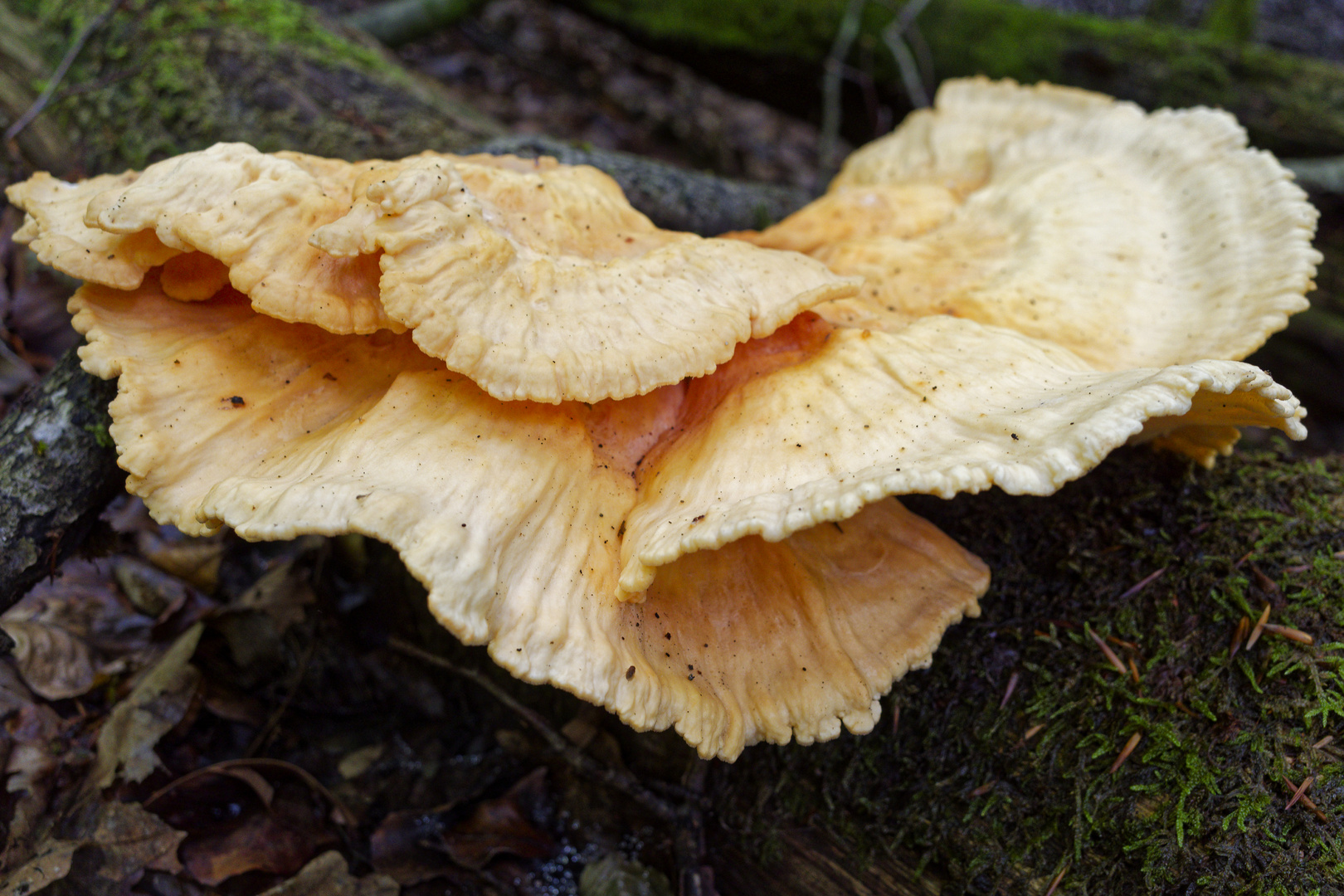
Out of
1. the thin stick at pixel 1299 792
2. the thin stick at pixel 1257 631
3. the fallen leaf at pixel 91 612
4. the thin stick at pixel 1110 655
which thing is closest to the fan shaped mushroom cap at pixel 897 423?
the thin stick at pixel 1257 631

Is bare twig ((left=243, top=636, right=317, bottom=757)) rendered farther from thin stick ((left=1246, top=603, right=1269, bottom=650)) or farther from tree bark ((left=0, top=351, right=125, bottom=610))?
thin stick ((left=1246, top=603, right=1269, bottom=650))

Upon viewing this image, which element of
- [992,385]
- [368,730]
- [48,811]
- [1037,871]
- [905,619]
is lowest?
[368,730]

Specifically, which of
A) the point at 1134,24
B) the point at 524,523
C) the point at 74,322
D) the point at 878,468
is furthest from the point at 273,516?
the point at 1134,24

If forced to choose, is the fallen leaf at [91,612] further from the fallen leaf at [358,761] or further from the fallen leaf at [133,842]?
the fallen leaf at [358,761]

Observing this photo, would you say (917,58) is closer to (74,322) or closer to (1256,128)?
(1256,128)

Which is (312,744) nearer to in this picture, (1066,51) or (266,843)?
(266,843)

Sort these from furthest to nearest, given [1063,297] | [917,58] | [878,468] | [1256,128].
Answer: [917,58] → [1256,128] → [1063,297] → [878,468]
